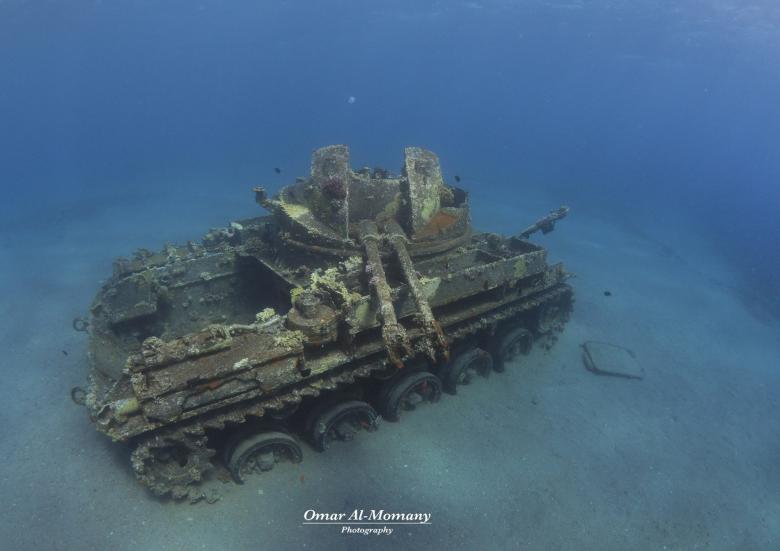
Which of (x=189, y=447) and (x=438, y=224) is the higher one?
(x=438, y=224)

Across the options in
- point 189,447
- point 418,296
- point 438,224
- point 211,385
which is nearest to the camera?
point 211,385

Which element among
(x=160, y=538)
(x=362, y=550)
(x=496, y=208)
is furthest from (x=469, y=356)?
(x=496, y=208)

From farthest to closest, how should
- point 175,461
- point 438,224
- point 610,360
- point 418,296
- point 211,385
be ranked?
point 610,360 → point 438,224 → point 418,296 → point 175,461 → point 211,385

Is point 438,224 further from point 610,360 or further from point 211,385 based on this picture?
point 610,360

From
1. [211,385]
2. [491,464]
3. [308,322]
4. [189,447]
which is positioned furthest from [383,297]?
[491,464]

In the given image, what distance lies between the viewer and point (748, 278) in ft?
75.7

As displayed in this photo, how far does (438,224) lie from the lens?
385 inches

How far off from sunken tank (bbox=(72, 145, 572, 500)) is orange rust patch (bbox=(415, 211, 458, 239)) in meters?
0.03

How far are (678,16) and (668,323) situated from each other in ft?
157

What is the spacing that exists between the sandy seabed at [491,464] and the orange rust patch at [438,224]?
3.93 m

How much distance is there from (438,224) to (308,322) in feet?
14.5

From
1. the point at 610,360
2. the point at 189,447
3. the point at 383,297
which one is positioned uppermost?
the point at 383,297

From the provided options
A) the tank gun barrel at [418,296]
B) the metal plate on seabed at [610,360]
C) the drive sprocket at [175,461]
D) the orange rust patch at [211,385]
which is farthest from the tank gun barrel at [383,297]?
the metal plate on seabed at [610,360]

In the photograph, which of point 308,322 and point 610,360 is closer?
point 308,322
